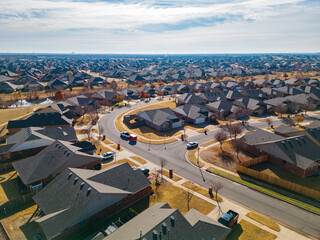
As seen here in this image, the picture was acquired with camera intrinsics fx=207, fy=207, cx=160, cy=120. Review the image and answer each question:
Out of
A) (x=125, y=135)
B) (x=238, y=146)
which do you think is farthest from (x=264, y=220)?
(x=125, y=135)


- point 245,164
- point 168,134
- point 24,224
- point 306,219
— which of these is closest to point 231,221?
point 306,219

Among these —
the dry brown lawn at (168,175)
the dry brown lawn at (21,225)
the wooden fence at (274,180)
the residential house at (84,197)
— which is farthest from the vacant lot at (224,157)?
the dry brown lawn at (21,225)

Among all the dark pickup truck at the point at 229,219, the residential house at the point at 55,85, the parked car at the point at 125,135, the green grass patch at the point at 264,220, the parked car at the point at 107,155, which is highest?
the residential house at the point at 55,85

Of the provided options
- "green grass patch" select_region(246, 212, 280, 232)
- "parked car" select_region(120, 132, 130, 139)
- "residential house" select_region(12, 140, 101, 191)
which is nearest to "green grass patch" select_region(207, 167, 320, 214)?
"green grass patch" select_region(246, 212, 280, 232)

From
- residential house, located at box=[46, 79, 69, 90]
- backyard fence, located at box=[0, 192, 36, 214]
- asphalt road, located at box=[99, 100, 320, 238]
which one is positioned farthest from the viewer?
residential house, located at box=[46, 79, 69, 90]

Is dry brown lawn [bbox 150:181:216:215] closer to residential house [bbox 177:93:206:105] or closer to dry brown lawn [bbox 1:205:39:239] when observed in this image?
dry brown lawn [bbox 1:205:39:239]

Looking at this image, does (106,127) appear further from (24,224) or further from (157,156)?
(24,224)

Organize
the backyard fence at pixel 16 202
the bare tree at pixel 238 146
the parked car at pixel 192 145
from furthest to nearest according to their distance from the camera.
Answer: the parked car at pixel 192 145, the bare tree at pixel 238 146, the backyard fence at pixel 16 202

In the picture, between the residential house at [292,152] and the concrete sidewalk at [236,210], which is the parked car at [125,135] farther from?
the residential house at [292,152]
